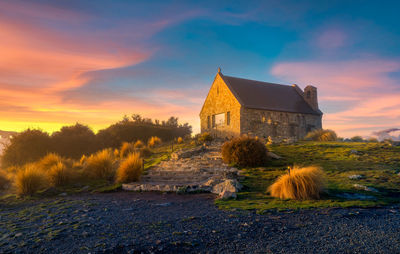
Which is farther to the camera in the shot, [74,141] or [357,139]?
[357,139]

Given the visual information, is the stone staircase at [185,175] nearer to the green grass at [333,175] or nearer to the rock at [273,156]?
the green grass at [333,175]

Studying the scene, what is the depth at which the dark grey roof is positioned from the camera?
25.0m

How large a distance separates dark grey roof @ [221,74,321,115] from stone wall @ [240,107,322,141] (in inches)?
20.4

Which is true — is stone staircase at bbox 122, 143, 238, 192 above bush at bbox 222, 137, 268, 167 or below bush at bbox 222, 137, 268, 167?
below

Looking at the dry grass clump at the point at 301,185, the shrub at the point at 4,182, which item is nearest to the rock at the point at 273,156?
the dry grass clump at the point at 301,185

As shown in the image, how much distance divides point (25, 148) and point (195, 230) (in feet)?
67.9

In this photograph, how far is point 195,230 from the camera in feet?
15.8

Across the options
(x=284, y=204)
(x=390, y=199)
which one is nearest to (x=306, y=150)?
(x=390, y=199)

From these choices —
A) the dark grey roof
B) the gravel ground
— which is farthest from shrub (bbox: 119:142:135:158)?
the gravel ground

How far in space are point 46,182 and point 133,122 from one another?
19.5 m

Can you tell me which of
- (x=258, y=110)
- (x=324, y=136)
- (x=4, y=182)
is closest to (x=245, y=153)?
(x=324, y=136)

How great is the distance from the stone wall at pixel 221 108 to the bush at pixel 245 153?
1021cm

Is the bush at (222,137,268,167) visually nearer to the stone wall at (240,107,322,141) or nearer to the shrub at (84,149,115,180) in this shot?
the shrub at (84,149,115,180)

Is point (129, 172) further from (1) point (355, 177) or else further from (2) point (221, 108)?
(2) point (221, 108)
